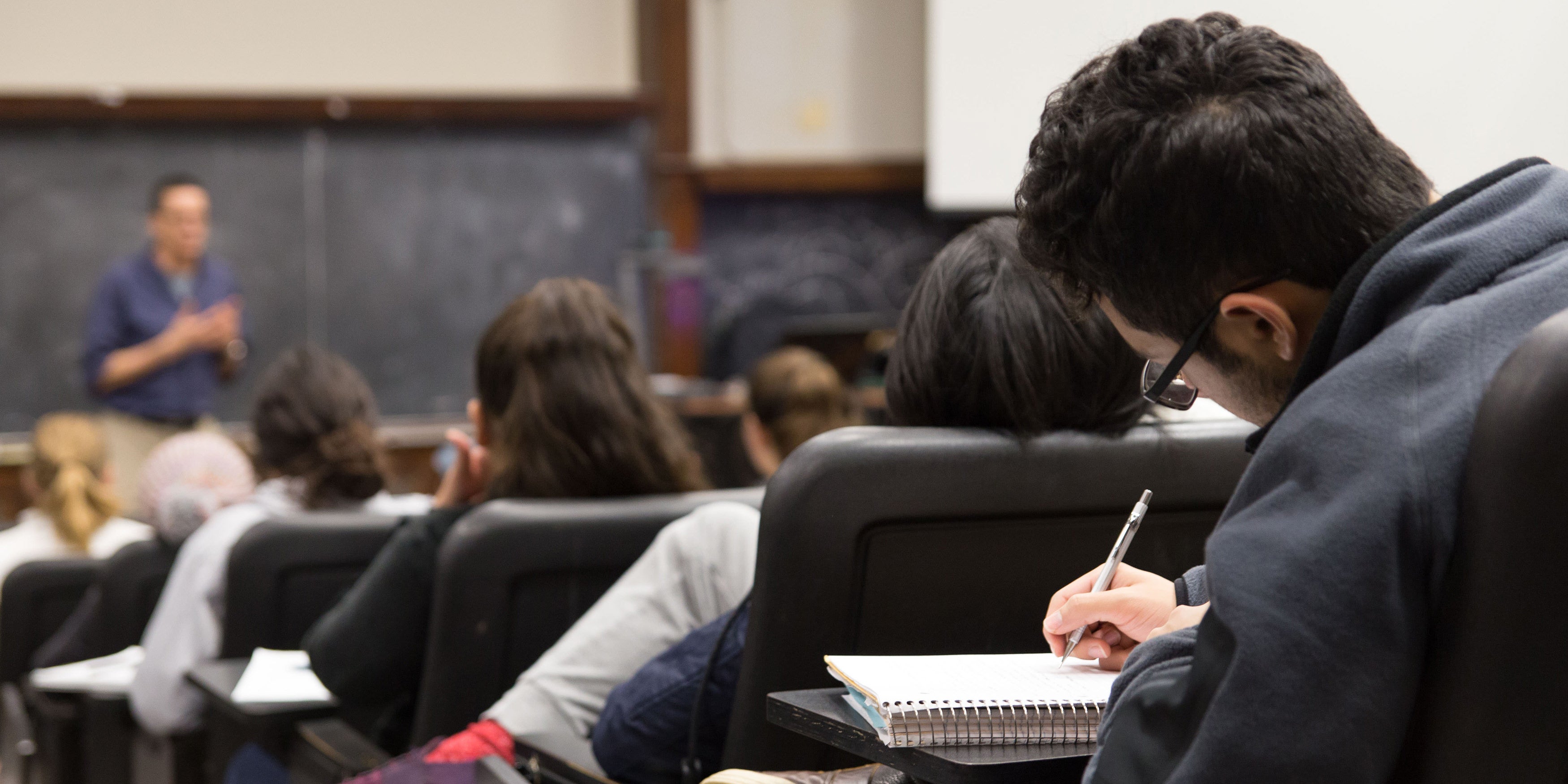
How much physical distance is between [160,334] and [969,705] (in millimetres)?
5105

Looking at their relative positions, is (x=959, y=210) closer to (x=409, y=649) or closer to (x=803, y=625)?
(x=409, y=649)

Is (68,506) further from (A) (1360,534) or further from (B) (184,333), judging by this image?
(A) (1360,534)

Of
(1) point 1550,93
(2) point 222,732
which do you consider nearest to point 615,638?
(2) point 222,732

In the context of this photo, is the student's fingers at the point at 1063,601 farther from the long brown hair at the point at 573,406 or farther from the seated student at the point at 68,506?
the seated student at the point at 68,506

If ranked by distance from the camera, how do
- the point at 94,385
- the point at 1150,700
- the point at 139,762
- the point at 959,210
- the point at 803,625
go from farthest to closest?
1. the point at 959,210
2. the point at 94,385
3. the point at 139,762
4. the point at 803,625
5. the point at 1150,700

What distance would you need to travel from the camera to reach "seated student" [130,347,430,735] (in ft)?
7.48

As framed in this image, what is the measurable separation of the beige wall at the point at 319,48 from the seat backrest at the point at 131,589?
12.0ft

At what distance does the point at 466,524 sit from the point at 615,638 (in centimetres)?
24

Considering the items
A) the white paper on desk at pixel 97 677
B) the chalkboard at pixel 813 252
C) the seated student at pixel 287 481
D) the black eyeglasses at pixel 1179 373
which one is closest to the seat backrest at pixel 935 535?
the black eyeglasses at pixel 1179 373

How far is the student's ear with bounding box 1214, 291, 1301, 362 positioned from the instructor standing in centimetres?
514

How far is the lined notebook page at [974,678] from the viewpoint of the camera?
3.09ft

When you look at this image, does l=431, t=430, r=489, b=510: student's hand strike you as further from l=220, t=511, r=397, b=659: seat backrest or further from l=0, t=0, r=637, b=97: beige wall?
l=0, t=0, r=637, b=97: beige wall

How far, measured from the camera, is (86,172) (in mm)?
5492

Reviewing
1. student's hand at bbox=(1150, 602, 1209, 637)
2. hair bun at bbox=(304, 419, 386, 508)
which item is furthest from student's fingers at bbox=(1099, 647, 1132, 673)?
hair bun at bbox=(304, 419, 386, 508)
